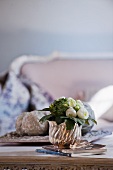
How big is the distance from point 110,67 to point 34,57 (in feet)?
2.44

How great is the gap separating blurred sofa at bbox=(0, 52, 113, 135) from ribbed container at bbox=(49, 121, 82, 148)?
5.28 feet

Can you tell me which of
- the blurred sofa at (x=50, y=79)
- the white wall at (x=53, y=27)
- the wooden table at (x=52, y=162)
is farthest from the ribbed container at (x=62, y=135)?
the white wall at (x=53, y=27)

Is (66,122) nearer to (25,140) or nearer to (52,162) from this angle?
(52,162)

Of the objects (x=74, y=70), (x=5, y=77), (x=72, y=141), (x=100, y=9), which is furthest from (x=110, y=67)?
(x=72, y=141)

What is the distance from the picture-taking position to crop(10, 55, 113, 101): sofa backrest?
3.73 metres

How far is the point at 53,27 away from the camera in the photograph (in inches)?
155

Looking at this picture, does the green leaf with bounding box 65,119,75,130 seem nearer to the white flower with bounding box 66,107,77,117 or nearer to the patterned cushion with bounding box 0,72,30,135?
the white flower with bounding box 66,107,77,117

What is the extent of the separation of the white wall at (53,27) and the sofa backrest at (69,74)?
173 millimetres

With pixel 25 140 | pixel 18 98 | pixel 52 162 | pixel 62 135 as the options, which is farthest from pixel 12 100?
pixel 52 162

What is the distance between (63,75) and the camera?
149 inches

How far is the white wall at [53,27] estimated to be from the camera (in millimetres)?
3916

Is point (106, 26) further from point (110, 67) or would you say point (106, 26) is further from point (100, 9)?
point (110, 67)

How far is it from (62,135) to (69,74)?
2069 mm

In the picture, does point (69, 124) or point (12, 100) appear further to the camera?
point (12, 100)
